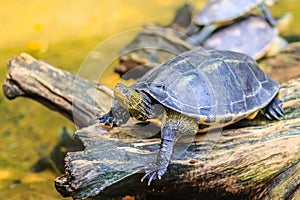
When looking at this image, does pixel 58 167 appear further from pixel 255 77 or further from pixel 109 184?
pixel 255 77

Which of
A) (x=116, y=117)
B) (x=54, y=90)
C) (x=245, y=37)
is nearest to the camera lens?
(x=116, y=117)

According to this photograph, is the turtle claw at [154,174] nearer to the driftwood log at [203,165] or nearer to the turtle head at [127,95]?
the driftwood log at [203,165]

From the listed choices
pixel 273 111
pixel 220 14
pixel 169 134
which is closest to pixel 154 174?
pixel 169 134

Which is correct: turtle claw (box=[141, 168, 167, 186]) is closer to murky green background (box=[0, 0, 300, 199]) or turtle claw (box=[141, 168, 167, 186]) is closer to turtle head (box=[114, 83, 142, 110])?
turtle head (box=[114, 83, 142, 110])

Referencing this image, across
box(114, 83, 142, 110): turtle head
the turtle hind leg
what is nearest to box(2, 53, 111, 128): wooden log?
box(114, 83, 142, 110): turtle head

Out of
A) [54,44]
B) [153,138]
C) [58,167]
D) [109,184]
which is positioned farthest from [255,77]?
[54,44]

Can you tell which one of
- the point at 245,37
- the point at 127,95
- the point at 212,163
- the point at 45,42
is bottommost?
the point at 212,163

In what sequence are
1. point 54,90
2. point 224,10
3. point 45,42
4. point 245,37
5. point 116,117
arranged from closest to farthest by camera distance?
point 116,117 < point 54,90 < point 245,37 < point 224,10 < point 45,42

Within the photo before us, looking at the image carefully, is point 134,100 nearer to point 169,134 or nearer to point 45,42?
point 169,134
